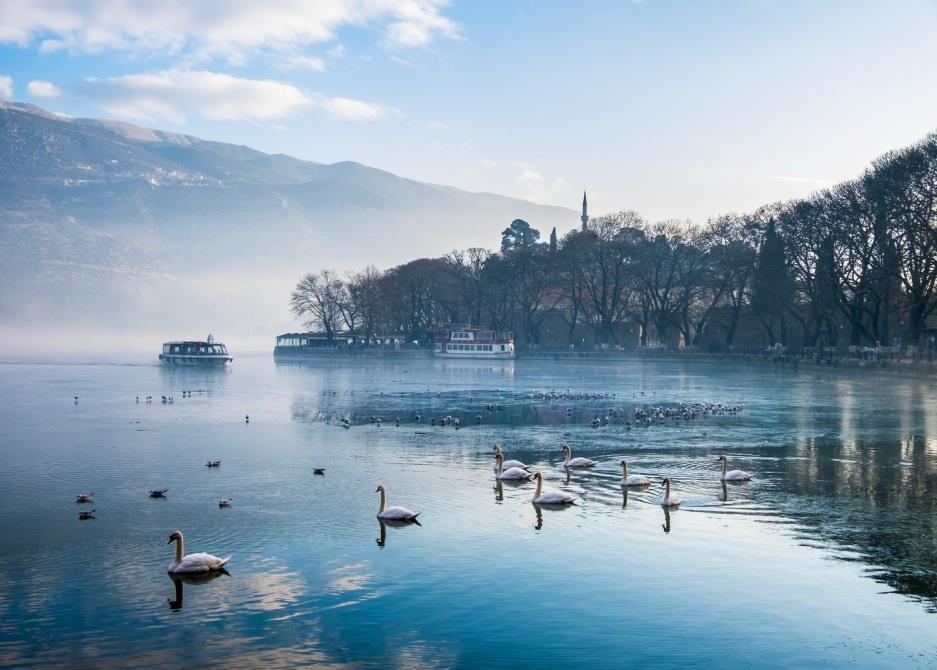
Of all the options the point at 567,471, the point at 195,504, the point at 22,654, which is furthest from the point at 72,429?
the point at 22,654

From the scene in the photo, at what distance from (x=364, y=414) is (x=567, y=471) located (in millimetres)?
24320

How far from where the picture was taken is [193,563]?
1788 cm

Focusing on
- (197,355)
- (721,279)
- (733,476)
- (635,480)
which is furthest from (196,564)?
(197,355)

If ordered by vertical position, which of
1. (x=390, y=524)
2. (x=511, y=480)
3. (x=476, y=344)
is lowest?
(x=390, y=524)

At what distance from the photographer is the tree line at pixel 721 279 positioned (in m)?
77.9

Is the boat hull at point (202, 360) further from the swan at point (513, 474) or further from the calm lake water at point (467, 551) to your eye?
the swan at point (513, 474)

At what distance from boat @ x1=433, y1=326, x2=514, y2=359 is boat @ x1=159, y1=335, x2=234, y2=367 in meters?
36.2

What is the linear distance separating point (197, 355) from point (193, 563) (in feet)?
358

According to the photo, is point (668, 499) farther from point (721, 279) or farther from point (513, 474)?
point (721, 279)

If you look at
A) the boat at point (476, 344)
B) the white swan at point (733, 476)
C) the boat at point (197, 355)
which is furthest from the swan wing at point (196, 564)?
the boat at point (476, 344)

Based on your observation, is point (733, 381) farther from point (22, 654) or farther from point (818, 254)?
point (22, 654)

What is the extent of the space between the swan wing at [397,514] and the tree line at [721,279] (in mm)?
61023

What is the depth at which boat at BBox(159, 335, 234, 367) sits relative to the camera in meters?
122

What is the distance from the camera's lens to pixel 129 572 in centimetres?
1819
